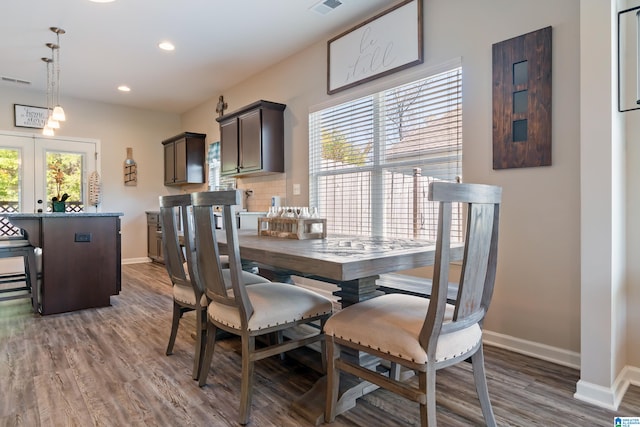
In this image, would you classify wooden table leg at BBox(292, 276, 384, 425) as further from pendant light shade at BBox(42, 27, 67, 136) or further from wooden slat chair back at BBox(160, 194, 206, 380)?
pendant light shade at BBox(42, 27, 67, 136)

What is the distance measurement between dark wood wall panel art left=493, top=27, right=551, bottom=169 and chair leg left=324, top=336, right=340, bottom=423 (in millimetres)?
1736

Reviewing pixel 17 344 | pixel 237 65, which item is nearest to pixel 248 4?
pixel 237 65

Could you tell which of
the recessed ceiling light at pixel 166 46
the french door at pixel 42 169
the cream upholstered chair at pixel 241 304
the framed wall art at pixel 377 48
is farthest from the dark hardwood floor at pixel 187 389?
the french door at pixel 42 169

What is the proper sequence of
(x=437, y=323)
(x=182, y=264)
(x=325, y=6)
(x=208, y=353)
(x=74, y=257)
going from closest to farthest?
(x=437, y=323), (x=208, y=353), (x=182, y=264), (x=325, y=6), (x=74, y=257)

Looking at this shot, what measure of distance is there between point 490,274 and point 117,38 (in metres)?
4.24

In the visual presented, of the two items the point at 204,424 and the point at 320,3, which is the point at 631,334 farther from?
the point at 320,3

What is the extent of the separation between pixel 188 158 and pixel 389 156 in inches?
153

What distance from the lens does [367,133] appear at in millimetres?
3475

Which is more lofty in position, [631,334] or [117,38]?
[117,38]

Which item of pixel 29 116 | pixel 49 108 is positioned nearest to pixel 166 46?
pixel 49 108

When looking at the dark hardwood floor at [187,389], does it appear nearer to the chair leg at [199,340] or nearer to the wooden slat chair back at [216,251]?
the chair leg at [199,340]

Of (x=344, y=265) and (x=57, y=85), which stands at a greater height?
(x=57, y=85)

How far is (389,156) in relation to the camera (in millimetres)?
3271

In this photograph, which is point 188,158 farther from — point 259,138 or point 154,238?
point 259,138
